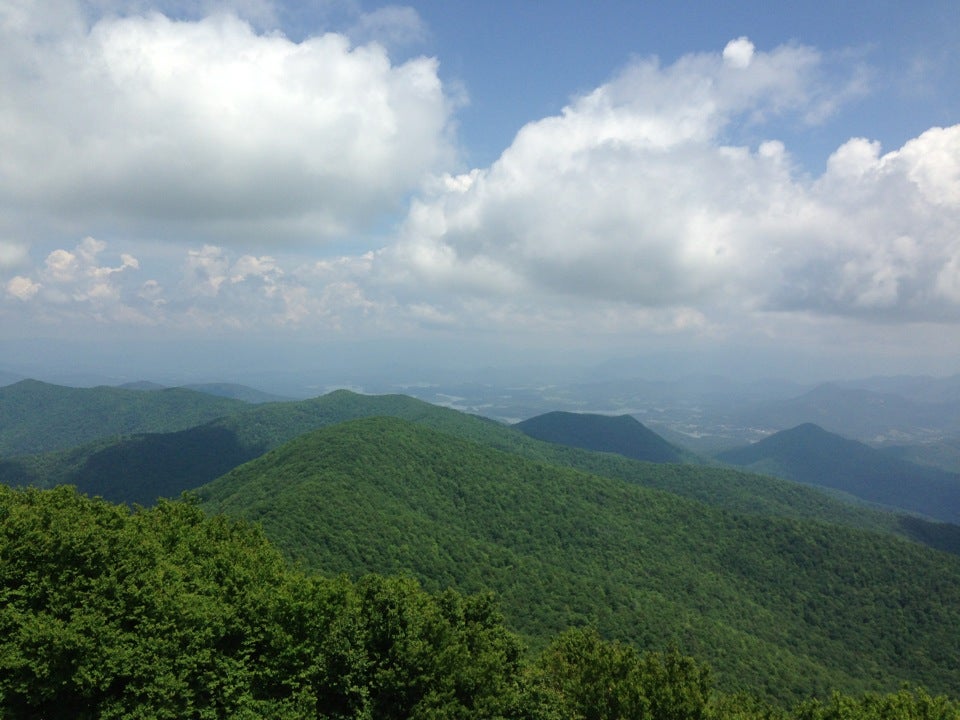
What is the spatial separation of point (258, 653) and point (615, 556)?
112945 mm

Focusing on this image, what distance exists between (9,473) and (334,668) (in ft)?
833

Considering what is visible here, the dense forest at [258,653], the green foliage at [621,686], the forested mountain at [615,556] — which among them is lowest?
the forested mountain at [615,556]

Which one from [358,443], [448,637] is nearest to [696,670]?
[448,637]

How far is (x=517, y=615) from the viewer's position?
90.6 m

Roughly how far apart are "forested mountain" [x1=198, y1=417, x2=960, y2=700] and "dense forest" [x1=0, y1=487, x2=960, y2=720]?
56.3m

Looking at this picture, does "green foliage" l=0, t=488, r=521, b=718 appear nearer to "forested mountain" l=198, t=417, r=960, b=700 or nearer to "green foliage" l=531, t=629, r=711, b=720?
"green foliage" l=531, t=629, r=711, b=720

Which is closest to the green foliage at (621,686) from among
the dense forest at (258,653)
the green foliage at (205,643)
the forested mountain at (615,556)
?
the dense forest at (258,653)

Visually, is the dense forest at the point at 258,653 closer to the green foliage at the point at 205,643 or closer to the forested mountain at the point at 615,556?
the green foliage at the point at 205,643

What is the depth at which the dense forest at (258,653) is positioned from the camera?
21125mm

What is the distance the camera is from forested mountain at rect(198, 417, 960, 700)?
90500mm

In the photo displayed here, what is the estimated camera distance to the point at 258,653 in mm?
25609

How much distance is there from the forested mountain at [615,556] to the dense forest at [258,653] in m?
56.3

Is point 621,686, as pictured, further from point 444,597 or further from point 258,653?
point 258,653

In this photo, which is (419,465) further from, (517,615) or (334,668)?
(334,668)
